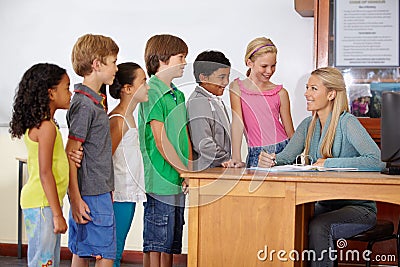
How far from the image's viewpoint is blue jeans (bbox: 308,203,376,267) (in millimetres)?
2959

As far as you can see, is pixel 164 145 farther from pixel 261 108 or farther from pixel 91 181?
pixel 261 108

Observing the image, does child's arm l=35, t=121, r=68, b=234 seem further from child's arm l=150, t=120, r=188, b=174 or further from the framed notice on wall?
the framed notice on wall

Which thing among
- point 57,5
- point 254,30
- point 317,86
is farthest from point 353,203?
point 57,5

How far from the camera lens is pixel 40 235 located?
2623 mm

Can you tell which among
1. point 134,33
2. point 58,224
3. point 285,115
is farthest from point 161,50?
point 134,33

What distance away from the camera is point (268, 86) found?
3715 millimetres

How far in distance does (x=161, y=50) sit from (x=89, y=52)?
0.41m

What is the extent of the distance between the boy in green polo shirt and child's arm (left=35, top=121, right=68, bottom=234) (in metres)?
0.59

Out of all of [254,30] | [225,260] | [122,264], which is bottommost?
[122,264]

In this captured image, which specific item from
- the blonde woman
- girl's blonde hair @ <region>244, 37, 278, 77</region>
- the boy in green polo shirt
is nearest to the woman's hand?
the blonde woman

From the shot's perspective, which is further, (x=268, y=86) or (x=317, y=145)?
(x=268, y=86)

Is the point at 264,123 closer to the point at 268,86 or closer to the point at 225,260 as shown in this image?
the point at 268,86

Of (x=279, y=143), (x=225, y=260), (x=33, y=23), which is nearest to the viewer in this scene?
(x=225, y=260)

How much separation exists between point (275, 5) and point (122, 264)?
5.98 ft
